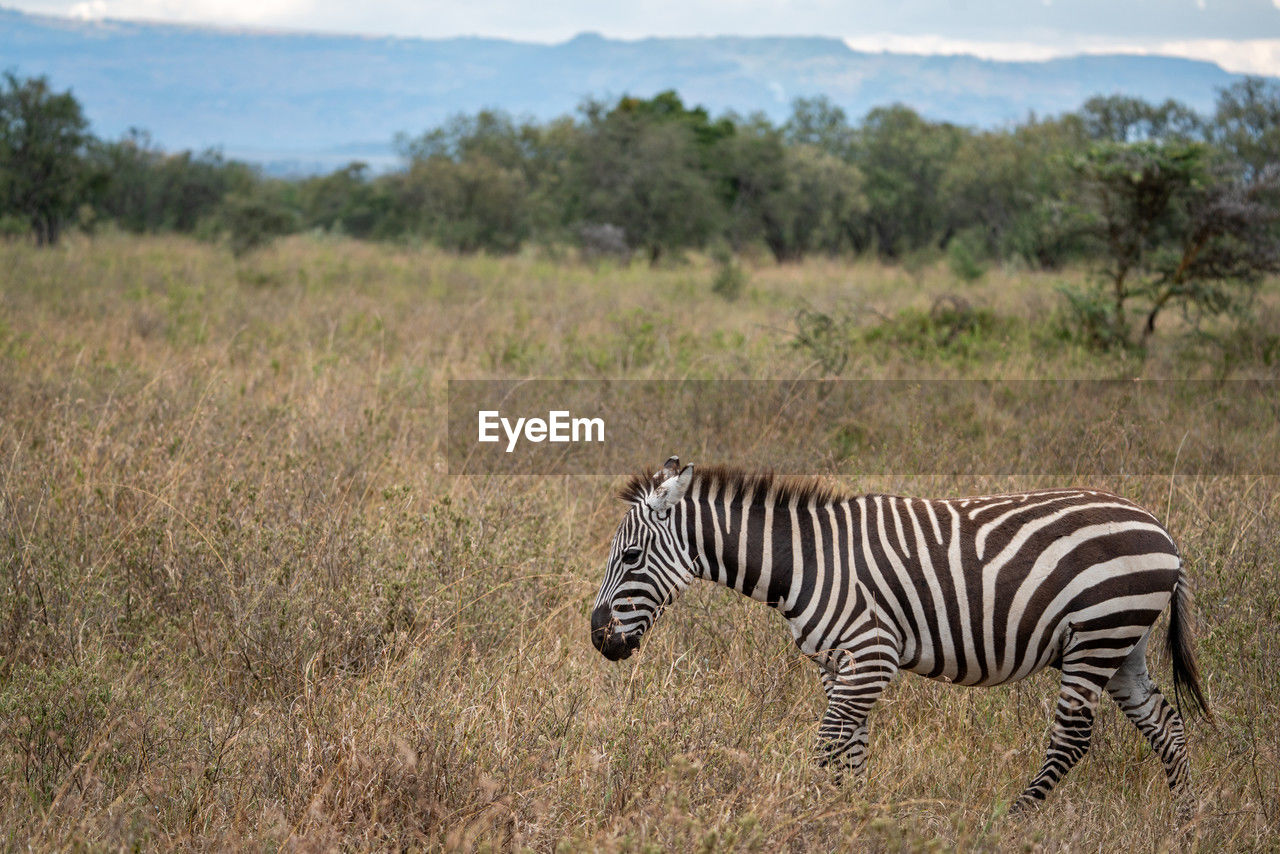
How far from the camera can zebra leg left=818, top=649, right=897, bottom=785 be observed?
3381mm

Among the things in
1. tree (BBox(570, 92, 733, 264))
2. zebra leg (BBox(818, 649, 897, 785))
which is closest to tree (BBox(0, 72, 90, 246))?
tree (BBox(570, 92, 733, 264))

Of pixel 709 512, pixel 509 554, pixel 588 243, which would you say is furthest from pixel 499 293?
pixel 709 512

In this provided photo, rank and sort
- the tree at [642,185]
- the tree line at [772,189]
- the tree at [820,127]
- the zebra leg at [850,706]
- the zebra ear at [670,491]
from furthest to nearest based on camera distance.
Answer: the tree at [820,127] → the tree at [642,185] → the tree line at [772,189] → the zebra ear at [670,491] → the zebra leg at [850,706]

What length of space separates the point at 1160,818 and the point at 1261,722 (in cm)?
87

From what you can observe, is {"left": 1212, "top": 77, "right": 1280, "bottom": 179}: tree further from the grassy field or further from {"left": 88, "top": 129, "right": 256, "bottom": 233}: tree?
{"left": 88, "top": 129, "right": 256, "bottom": 233}: tree

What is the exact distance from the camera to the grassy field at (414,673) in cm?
307

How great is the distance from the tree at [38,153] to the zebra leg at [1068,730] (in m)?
19.0

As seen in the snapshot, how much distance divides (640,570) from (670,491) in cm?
31

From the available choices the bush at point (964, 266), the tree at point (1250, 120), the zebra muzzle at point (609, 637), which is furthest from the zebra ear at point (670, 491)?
the tree at point (1250, 120)

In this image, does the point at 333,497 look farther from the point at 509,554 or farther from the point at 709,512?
the point at 709,512

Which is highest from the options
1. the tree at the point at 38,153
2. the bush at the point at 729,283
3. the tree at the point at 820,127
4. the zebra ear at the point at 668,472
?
the tree at the point at 820,127

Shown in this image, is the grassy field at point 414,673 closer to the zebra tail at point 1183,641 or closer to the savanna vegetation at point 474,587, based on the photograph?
the savanna vegetation at point 474,587

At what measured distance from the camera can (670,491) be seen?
352 centimetres

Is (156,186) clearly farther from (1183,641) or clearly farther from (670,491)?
(1183,641)
